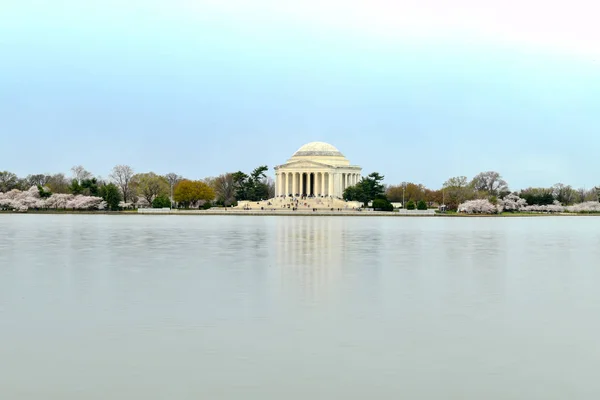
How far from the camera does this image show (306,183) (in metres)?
152

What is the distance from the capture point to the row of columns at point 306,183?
149 metres

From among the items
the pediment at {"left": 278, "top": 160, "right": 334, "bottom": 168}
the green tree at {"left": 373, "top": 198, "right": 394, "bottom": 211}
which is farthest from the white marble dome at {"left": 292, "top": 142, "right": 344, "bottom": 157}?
the green tree at {"left": 373, "top": 198, "right": 394, "bottom": 211}

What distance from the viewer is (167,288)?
21.3 m

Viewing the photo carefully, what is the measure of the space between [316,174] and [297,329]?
438ft

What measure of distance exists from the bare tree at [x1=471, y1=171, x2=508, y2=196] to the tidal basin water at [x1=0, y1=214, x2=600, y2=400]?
111708mm

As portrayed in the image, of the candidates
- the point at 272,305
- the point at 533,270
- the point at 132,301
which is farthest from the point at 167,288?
the point at 533,270

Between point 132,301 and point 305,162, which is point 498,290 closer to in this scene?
point 132,301

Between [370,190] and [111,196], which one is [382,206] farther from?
[111,196]

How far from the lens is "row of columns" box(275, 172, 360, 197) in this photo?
490 ft

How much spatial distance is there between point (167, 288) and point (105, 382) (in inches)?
399

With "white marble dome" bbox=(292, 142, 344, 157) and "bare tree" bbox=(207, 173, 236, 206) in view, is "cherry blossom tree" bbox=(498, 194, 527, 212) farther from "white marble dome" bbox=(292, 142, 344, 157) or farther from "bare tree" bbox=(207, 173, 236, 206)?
"bare tree" bbox=(207, 173, 236, 206)

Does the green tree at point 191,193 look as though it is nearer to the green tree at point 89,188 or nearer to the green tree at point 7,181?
the green tree at point 89,188

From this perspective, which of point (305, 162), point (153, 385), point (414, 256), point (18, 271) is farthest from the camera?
point (305, 162)

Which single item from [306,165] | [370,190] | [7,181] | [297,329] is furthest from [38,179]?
[297,329]
